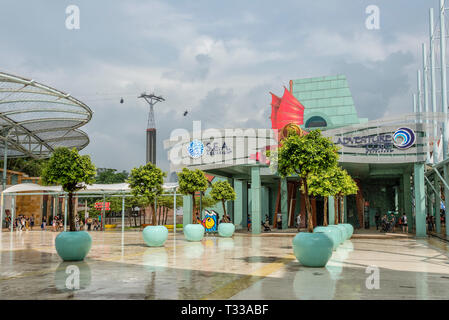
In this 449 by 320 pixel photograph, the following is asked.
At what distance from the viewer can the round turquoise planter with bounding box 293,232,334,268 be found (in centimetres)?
1011

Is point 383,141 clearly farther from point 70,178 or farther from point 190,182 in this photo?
point 70,178

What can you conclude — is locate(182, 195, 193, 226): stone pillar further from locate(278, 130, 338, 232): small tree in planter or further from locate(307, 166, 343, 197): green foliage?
locate(278, 130, 338, 232): small tree in planter

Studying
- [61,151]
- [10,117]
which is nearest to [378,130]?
[61,151]

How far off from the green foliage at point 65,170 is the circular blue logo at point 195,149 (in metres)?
→ 17.3

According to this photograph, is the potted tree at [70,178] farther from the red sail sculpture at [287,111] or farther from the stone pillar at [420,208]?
the red sail sculpture at [287,111]

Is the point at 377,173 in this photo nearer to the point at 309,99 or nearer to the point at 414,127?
the point at 414,127

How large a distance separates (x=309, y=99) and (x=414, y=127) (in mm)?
28374

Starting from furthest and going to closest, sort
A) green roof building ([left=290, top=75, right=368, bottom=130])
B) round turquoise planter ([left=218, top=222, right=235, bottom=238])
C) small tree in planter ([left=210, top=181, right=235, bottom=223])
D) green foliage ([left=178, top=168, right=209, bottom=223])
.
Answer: green roof building ([left=290, top=75, right=368, bottom=130]) → small tree in planter ([left=210, top=181, right=235, bottom=223]) → round turquoise planter ([left=218, top=222, right=235, bottom=238]) → green foliage ([left=178, top=168, right=209, bottom=223])

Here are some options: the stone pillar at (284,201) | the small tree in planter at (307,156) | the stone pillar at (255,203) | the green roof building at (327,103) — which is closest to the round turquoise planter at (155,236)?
the small tree in planter at (307,156)

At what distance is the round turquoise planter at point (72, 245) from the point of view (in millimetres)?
11797

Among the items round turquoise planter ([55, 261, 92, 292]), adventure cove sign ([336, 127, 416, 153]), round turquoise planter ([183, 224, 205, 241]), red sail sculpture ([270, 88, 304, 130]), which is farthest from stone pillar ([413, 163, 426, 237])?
round turquoise planter ([55, 261, 92, 292])

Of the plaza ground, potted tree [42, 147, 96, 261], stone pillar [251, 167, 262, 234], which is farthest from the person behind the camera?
stone pillar [251, 167, 262, 234]

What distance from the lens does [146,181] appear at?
1759cm
